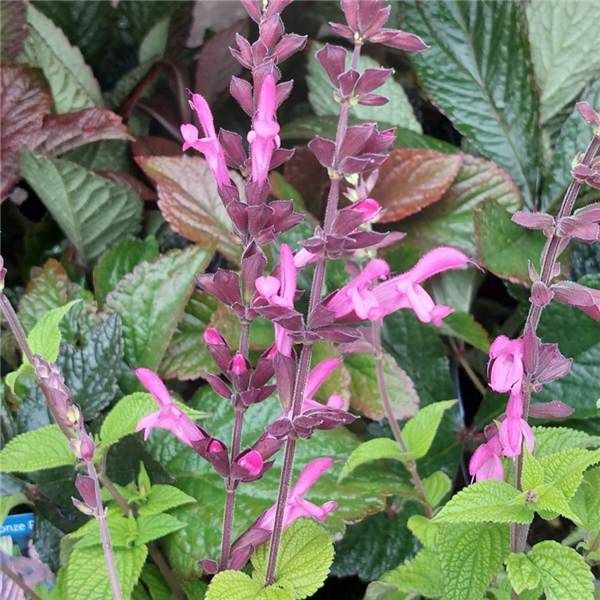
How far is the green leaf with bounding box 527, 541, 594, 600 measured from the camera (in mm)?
387

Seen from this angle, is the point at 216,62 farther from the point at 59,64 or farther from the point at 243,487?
the point at 243,487

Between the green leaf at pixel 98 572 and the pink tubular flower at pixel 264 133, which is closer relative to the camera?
the pink tubular flower at pixel 264 133

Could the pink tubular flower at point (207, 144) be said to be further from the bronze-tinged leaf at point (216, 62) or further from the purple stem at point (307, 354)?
the bronze-tinged leaf at point (216, 62)

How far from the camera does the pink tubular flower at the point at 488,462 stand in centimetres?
43

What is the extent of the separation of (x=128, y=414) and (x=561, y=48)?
2.37ft

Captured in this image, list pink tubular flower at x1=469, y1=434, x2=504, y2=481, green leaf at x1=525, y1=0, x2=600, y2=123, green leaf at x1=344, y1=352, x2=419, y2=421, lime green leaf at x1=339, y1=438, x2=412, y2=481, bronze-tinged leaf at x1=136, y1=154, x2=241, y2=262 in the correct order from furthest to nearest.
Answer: green leaf at x1=525, y1=0, x2=600, y2=123, bronze-tinged leaf at x1=136, y1=154, x2=241, y2=262, green leaf at x1=344, y1=352, x2=419, y2=421, lime green leaf at x1=339, y1=438, x2=412, y2=481, pink tubular flower at x1=469, y1=434, x2=504, y2=481

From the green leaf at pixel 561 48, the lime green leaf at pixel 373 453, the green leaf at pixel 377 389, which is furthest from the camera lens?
the green leaf at pixel 561 48

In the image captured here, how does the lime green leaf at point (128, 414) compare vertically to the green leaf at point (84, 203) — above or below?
below

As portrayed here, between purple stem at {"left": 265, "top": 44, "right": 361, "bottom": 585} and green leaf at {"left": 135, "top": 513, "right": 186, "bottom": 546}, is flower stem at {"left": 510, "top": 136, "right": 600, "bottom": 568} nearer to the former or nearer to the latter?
purple stem at {"left": 265, "top": 44, "right": 361, "bottom": 585}

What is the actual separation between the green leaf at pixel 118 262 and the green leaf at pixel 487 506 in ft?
1.49

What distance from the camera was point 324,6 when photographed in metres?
1.01

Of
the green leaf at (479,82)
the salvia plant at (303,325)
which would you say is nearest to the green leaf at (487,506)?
the salvia plant at (303,325)

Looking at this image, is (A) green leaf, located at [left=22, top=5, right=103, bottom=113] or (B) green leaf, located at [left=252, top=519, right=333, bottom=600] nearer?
(B) green leaf, located at [left=252, top=519, right=333, bottom=600]

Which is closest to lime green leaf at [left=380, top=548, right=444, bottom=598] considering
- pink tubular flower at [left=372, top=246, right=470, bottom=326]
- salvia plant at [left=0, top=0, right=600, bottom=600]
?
salvia plant at [left=0, top=0, right=600, bottom=600]
